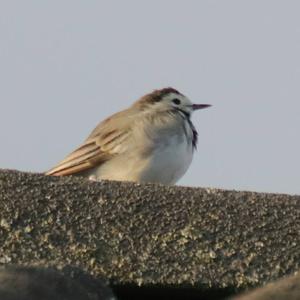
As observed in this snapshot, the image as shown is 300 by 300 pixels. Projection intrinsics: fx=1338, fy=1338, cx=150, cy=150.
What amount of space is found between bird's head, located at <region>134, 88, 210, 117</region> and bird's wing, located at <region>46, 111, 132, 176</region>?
1.92 ft

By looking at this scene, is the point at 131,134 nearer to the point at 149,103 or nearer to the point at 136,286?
the point at 149,103

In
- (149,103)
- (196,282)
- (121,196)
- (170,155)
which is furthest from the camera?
(149,103)

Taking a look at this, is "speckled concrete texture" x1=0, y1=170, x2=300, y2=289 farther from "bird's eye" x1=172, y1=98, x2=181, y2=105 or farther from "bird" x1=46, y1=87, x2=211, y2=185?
"bird's eye" x1=172, y1=98, x2=181, y2=105

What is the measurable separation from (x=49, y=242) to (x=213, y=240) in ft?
1.66

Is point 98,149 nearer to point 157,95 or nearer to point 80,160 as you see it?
point 80,160

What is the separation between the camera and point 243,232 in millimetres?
4164

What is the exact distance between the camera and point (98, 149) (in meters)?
9.39

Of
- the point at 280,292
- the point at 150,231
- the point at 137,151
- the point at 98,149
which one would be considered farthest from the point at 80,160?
the point at 280,292

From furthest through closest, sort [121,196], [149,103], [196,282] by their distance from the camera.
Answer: [149,103]
[121,196]
[196,282]

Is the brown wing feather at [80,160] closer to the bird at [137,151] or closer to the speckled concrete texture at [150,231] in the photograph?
the bird at [137,151]

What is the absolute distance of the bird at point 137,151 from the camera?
356 inches

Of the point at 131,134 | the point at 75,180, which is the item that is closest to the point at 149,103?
the point at 131,134

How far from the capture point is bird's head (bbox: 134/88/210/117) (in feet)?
33.8

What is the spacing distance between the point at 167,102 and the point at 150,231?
6.45m
